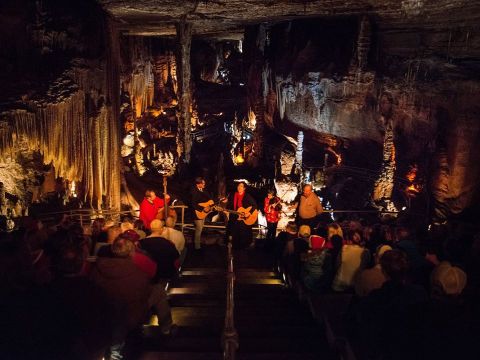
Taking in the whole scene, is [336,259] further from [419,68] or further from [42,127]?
[419,68]

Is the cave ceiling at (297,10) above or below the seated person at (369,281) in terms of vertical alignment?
above

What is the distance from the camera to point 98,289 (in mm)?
2879

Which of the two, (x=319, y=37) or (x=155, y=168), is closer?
(x=319, y=37)

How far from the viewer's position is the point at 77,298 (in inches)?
110

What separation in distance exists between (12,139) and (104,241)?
15.6 feet

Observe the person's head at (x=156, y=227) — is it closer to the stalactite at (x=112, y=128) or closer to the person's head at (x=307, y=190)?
the person's head at (x=307, y=190)

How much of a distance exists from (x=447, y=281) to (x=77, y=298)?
278 cm

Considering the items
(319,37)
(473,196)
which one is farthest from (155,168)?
(473,196)

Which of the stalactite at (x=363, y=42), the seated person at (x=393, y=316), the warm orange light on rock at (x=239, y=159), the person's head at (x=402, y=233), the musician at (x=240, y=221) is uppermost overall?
the stalactite at (x=363, y=42)

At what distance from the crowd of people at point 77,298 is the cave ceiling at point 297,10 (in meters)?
7.66

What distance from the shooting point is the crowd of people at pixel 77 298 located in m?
2.56

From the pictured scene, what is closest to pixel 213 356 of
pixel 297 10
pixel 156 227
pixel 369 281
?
pixel 369 281

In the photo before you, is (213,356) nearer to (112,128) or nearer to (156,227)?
(156,227)

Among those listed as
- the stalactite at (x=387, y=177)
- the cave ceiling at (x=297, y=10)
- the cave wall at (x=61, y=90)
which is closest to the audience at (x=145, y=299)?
the cave wall at (x=61, y=90)
